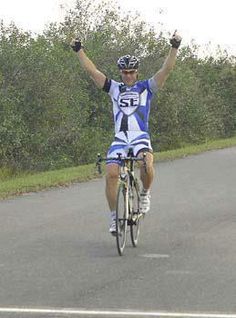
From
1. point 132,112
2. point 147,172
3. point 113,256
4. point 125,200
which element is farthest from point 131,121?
point 113,256

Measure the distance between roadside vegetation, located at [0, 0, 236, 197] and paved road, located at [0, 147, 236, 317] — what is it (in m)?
3.15

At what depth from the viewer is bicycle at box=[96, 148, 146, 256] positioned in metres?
8.58

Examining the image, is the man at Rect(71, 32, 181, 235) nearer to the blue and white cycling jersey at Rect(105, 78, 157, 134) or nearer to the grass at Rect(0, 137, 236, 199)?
the blue and white cycling jersey at Rect(105, 78, 157, 134)

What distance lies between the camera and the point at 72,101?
→ 24.7m

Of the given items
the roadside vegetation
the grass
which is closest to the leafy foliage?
the roadside vegetation

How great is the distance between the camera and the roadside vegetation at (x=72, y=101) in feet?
69.8

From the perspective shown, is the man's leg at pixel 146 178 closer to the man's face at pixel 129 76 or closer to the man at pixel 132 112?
the man at pixel 132 112

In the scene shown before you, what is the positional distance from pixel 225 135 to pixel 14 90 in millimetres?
22497

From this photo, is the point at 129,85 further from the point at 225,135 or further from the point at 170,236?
the point at 225,135

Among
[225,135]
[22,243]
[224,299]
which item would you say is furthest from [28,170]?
[225,135]

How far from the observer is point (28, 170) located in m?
22.0

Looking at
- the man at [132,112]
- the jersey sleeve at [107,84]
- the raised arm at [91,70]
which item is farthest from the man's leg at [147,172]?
the raised arm at [91,70]

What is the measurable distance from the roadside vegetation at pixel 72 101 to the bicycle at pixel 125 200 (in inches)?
229

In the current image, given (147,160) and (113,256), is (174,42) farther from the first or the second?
(113,256)
